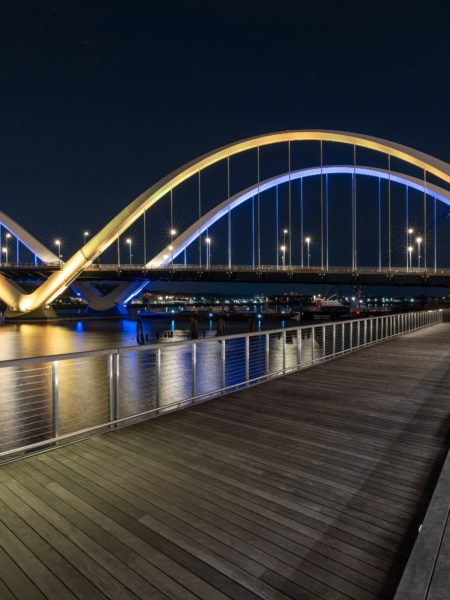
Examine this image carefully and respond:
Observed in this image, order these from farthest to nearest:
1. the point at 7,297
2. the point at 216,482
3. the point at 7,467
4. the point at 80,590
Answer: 1. the point at 7,297
2. the point at 7,467
3. the point at 216,482
4. the point at 80,590

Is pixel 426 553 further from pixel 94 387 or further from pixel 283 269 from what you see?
pixel 283 269

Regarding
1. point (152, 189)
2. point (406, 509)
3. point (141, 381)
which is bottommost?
point (141, 381)

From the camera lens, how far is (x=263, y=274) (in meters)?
44.0

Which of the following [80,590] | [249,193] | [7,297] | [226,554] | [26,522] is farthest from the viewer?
[249,193]

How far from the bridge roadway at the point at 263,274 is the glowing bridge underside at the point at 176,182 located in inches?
103

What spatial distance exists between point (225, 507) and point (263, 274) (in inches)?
1638

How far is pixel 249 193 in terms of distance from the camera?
50781 millimetres

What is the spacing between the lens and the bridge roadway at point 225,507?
208 cm

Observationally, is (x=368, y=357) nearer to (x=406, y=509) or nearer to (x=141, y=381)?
(x=141, y=381)

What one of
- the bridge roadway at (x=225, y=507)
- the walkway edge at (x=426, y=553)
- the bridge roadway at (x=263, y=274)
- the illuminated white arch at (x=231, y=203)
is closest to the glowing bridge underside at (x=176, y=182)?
the illuminated white arch at (x=231, y=203)

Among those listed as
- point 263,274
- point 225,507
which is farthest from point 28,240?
point 225,507

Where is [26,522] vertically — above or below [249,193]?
below

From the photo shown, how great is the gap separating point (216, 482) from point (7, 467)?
171 cm

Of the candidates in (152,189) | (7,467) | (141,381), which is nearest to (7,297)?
(152,189)
